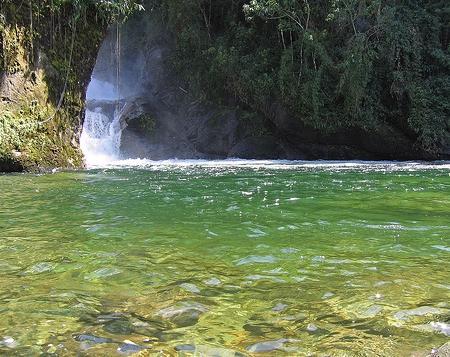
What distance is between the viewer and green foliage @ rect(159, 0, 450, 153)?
810 inches

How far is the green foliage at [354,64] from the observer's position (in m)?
20.6

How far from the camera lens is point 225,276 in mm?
3783

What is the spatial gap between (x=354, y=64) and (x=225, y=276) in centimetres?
1823

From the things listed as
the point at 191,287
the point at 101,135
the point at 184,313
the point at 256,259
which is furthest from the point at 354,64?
the point at 184,313

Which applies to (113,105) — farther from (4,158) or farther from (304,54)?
(4,158)

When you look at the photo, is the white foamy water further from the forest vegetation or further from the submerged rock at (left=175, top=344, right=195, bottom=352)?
the submerged rock at (left=175, top=344, right=195, bottom=352)

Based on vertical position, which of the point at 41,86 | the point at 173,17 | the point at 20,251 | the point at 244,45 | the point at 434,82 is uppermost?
the point at 173,17

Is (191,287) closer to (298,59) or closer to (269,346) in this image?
(269,346)

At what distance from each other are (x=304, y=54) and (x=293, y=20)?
1570mm

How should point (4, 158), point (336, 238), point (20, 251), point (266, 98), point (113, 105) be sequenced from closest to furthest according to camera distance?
point (20, 251), point (336, 238), point (4, 158), point (266, 98), point (113, 105)

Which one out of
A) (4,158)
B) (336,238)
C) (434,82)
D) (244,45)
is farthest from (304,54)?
(336,238)

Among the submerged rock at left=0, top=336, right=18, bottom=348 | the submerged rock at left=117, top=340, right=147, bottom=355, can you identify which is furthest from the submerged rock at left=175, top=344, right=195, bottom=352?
the submerged rock at left=0, top=336, right=18, bottom=348

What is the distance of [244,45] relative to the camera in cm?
2414

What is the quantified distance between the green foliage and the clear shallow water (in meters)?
14.1
